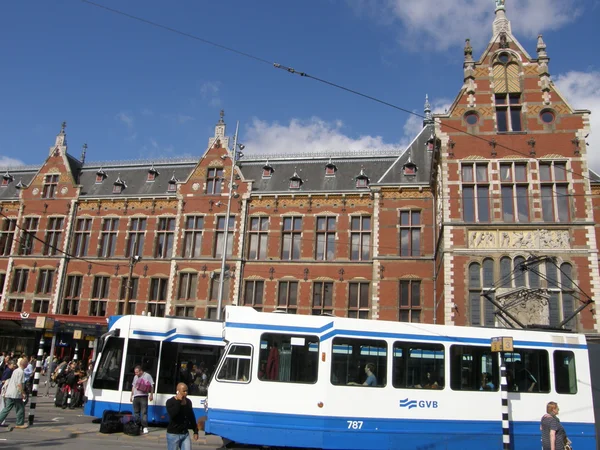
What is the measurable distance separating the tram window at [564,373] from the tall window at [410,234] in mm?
15635

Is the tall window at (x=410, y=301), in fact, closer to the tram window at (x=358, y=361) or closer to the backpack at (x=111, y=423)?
the tram window at (x=358, y=361)

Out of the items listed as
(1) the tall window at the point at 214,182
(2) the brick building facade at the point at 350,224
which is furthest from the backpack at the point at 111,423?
(1) the tall window at the point at 214,182

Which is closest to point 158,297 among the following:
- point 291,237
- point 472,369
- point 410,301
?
point 291,237

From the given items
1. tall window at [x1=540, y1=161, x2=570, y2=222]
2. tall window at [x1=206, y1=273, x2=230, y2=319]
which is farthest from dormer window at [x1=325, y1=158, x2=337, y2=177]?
tall window at [x1=540, y1=161, x2=570, y2=222]

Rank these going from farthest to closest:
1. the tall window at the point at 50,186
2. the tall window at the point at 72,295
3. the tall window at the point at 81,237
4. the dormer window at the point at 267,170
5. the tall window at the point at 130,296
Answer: the tall window at the point at 50,186
the tall window at the point at 81,237
the dormer window at the point at 267,170
the tall window at the point at 72,295
the tall window at the point at 130,296

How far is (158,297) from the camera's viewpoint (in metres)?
32.2

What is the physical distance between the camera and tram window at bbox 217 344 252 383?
38.7 feet

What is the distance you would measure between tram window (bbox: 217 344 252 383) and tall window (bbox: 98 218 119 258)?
2488 centimetres

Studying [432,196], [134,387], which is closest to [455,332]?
[134,387]

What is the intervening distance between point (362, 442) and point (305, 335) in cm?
275

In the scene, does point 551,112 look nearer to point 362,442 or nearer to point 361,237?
point 361,237

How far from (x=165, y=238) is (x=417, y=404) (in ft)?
80.6

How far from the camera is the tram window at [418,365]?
1219cm

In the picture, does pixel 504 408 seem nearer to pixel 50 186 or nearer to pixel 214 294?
pixel 214 294
